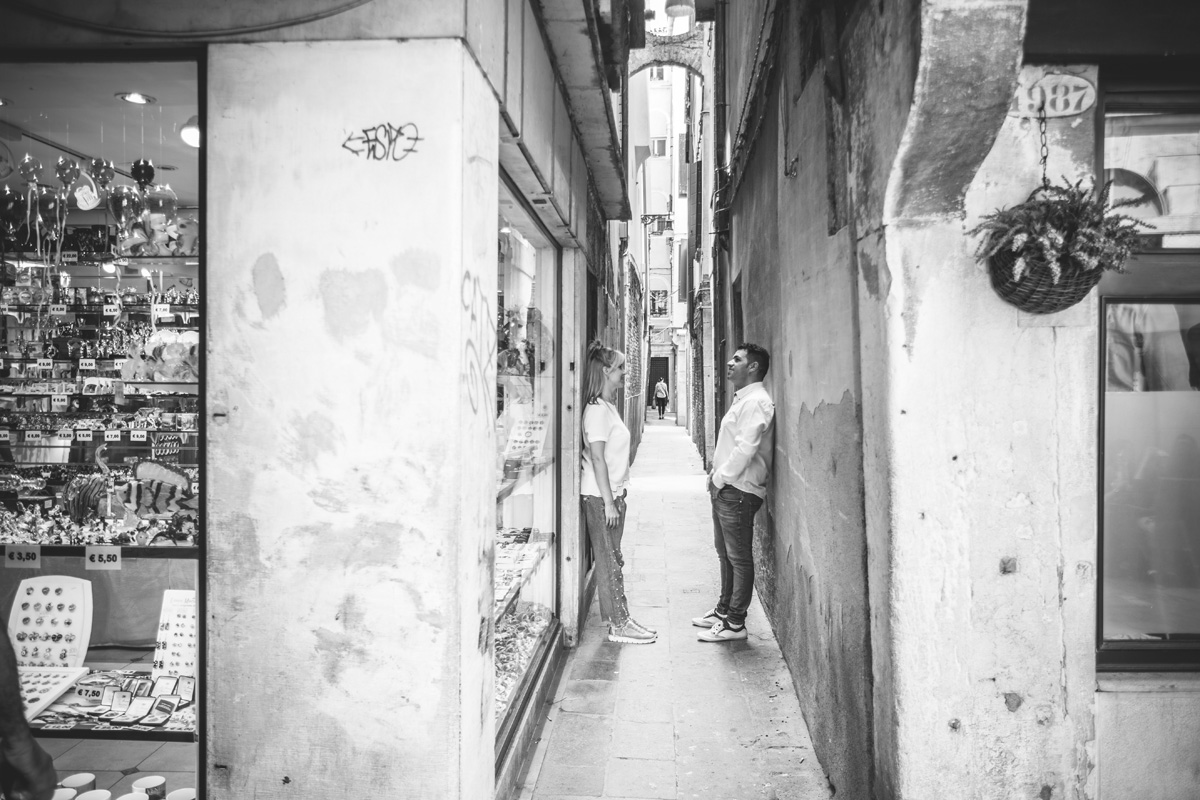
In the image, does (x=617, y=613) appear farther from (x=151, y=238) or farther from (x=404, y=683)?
(x=151, y=238)

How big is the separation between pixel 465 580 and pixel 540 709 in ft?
7.46

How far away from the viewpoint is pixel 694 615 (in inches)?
245

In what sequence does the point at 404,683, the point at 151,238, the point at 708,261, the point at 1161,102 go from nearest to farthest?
the point at 404,683 → the point at 1161,102 → the point at 151,238 → the point at 708,261

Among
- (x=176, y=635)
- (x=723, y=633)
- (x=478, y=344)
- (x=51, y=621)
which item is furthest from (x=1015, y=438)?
(x=51, y=621)

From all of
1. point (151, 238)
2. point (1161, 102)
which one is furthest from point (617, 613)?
point (1161, 102)

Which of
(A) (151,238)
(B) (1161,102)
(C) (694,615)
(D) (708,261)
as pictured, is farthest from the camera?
(D) (708,261)

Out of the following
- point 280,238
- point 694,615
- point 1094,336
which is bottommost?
point 694,615

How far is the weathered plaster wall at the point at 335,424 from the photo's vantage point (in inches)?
89.0

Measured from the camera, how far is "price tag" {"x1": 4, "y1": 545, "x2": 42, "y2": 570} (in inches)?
145

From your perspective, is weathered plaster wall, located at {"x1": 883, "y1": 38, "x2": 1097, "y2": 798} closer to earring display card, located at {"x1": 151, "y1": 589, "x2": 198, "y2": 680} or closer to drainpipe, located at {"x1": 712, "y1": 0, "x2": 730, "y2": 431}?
earring display card, located at {"x1": 151, "y1": 589, "x2": 198, "y2": 680}

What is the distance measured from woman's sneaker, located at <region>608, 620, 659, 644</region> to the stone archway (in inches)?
562

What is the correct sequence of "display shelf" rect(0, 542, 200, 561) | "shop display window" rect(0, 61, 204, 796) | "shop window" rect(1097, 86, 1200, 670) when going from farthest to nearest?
"display shelf" rect(0, 542, 200, 561), "shop display window" rect(0, 61, 204, 796), "shop window" rect(1097, 86, 1200, 670)

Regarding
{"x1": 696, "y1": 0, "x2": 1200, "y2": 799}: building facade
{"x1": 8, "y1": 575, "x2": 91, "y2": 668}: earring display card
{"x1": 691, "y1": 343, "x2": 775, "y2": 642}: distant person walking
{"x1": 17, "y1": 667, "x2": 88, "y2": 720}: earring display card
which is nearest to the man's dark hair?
{"x1": 691, "y1": 343, "x2": 775, "y2": 642}: distant person walking

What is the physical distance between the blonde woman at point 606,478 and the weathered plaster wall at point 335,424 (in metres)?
3.01
